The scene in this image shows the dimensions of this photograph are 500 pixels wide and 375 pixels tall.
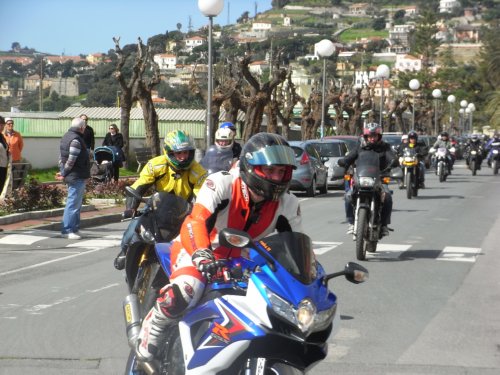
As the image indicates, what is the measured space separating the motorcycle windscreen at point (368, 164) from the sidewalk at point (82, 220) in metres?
5.70

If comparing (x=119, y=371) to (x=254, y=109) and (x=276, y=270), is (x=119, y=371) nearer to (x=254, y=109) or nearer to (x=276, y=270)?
(x=276, y=270)

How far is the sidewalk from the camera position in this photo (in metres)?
17.2

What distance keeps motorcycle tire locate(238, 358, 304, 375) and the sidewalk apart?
40.1 ft

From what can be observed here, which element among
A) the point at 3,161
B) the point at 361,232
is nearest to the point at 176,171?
the point at 361,232

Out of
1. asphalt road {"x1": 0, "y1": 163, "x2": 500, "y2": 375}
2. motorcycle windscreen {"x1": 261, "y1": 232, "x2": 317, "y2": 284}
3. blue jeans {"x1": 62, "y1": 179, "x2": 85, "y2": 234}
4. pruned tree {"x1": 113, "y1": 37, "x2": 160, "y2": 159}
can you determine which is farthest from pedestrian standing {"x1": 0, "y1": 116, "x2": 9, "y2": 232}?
pruned tree {"x1": 113, "y1": 37, "x2": 160, "y2": 159}

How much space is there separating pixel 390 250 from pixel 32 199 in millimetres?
7159

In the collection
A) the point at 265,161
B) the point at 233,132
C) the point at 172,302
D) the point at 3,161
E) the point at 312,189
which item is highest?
the point at 265,161

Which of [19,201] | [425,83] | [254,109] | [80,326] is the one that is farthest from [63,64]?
[80,326]

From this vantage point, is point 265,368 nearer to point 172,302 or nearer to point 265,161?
point 172,302

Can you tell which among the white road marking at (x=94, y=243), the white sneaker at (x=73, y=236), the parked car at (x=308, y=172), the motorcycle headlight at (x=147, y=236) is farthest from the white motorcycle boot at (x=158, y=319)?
the parked car at (x=308, y=172)

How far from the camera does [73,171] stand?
649 inches

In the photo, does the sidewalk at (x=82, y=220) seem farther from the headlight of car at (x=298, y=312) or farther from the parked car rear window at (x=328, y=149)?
the headlight of car at (x=298, y=312)

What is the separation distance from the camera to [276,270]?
4.98 metres

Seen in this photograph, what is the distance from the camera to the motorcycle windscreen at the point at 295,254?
5.00m
